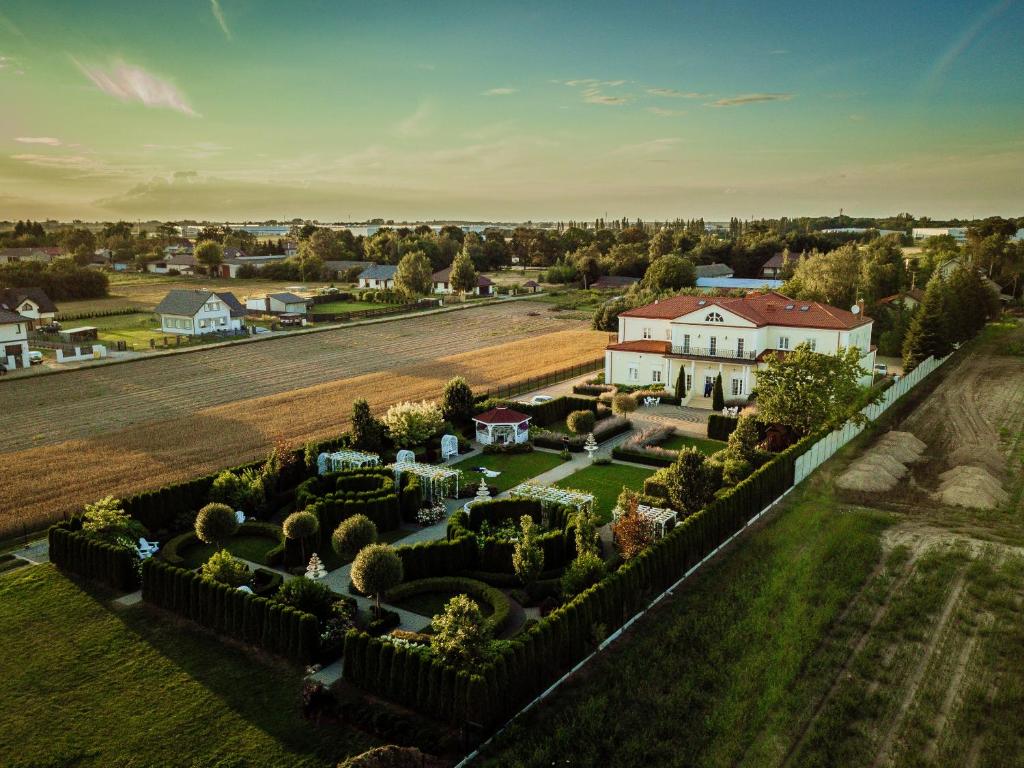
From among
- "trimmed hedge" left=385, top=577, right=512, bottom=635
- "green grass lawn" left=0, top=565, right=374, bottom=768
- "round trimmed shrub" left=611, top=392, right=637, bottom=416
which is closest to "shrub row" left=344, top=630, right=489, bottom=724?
"green grass lawn" left=0, top=565, right=374, bottom=768

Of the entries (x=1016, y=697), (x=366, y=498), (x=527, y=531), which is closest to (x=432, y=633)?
(x=527, y=531)

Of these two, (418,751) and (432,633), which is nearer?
(418,751)

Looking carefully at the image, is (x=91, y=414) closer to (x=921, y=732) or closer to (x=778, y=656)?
(x=778, y=656)

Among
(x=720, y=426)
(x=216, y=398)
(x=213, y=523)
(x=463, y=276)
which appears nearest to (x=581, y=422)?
(x=720, y=426)

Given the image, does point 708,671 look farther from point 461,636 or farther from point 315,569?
point 315,569

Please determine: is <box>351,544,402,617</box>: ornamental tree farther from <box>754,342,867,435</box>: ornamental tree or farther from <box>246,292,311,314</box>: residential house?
<box>246,292,311,314</box>: residential house
